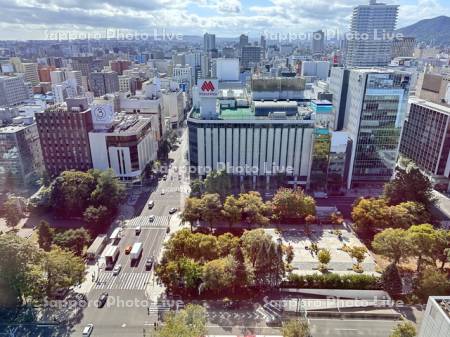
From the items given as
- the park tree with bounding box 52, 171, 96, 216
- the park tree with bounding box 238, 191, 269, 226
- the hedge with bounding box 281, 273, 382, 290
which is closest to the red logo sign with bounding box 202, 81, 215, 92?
the park tree with bounding box 238, 191, 269, 226

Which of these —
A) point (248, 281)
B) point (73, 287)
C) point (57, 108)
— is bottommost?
point (73, 287)

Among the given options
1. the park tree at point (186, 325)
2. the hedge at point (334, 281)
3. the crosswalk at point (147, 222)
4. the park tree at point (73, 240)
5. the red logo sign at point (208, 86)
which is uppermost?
the red logo sign at point (208, 86)

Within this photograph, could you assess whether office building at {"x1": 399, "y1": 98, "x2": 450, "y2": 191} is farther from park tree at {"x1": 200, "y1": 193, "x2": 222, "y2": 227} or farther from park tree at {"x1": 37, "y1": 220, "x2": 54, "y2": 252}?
park tree at {"x1": 37, "y1": 220, "x2": 54, "y2": 252}

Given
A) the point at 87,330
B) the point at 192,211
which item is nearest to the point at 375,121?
the point at 192,211

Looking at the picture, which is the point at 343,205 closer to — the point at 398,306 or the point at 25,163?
the point at 398,306

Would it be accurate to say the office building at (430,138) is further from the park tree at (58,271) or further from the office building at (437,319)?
the park tree at (58,271)

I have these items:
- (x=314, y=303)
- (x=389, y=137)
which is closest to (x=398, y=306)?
(x=314, y=303)

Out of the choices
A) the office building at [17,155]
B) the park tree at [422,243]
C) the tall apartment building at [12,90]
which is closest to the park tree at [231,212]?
the park tree at [422,243]
